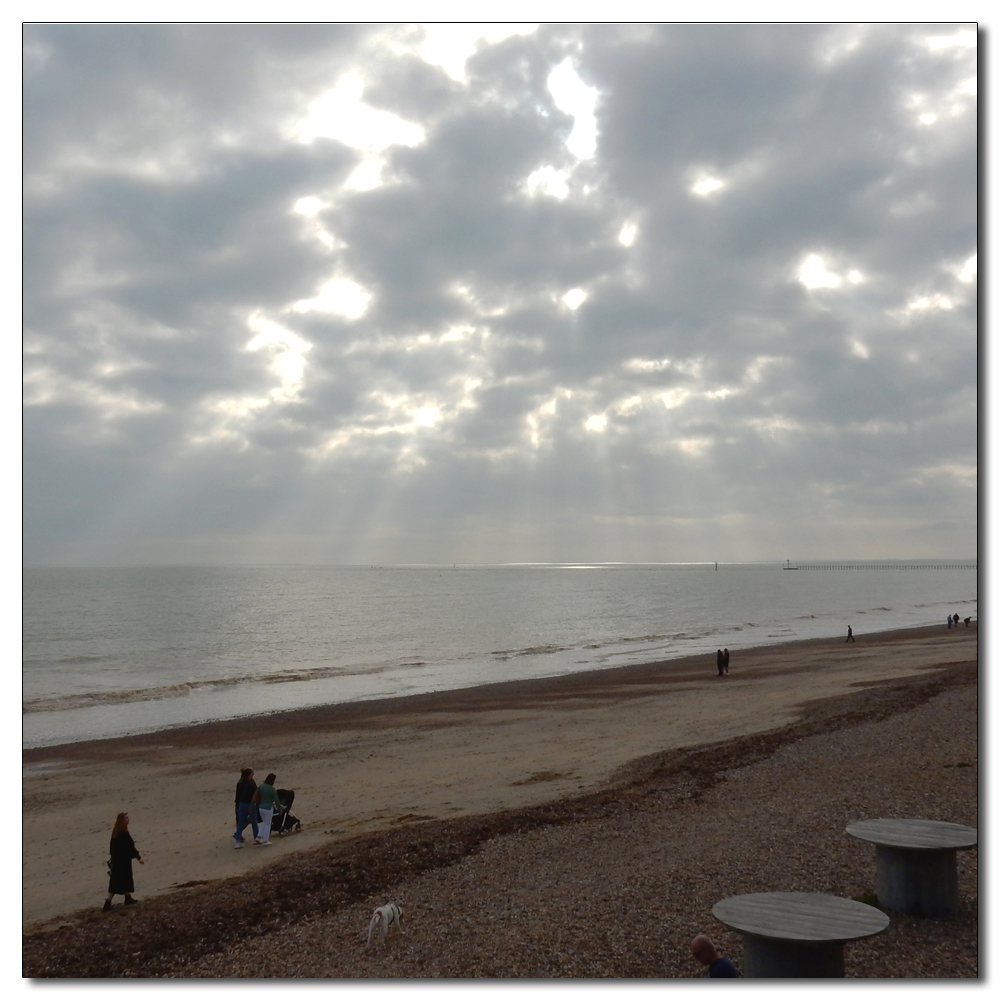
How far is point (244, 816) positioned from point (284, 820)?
33.0 inches

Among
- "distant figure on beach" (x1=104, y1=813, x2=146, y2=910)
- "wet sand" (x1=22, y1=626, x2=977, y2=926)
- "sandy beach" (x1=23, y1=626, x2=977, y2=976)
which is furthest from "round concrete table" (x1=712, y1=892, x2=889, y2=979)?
"distant figure on beach" (x1=104, y1=813, x2=146, y2=910)

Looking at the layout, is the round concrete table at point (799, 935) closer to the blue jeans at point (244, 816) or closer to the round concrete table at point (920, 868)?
the round concrete table at point (920, 868)

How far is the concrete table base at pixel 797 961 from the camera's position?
6.52m

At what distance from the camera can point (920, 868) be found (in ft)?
27.0

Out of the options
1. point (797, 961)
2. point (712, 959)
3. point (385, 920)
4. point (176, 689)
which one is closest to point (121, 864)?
point (385, 920)

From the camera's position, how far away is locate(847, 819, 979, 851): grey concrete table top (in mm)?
8102

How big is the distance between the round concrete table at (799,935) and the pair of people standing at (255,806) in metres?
9.35

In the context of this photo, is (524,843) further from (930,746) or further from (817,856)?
(930,746)

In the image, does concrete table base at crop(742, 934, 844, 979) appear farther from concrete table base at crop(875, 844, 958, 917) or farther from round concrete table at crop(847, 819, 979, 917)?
concrete table base at crop(875, 844, 958, 917)

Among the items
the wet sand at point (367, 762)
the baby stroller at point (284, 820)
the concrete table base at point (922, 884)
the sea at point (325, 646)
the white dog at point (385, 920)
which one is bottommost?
the sea at point (325, 646)

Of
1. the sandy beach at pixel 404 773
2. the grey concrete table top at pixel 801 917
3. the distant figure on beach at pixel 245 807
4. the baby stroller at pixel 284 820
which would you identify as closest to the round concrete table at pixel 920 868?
the sandy beach at pixel 404 773

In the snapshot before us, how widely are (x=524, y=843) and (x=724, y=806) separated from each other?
3664 millimetres

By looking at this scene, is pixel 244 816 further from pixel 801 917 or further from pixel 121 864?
pixel 801 917

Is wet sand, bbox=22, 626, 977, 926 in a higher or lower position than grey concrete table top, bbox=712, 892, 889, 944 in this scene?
lower
